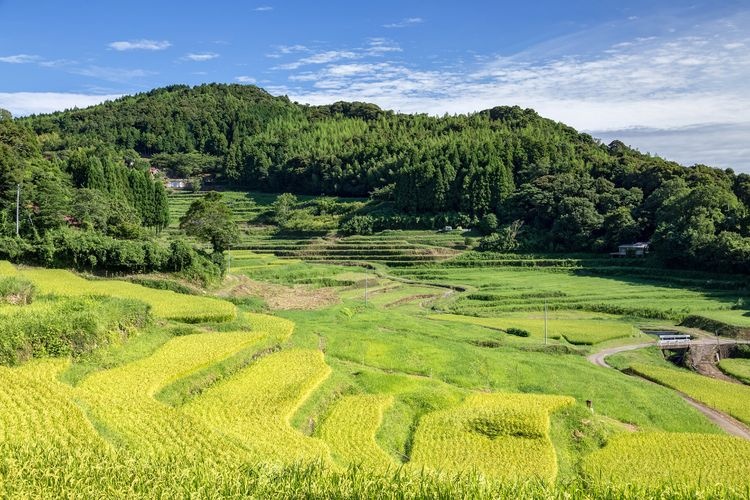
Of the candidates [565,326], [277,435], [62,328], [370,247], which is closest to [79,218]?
[370,247]

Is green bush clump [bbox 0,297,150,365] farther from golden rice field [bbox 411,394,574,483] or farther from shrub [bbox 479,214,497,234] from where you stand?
shrub [bbox 479,214,497,234]

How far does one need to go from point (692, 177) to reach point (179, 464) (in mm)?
79158

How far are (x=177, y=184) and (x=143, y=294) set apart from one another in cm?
8086

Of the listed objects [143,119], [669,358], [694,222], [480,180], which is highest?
[143,119]

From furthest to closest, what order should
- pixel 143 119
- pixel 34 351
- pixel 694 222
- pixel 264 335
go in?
pixel 143 119 < pixel 694 222 < pixel 264 335 < pixel 34 351

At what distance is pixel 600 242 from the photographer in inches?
2554

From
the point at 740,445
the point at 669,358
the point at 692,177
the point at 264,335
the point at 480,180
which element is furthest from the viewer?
the point at 480,180

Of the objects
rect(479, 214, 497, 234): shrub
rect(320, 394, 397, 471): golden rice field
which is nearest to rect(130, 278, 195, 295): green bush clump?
rect(320, 394, 397, 471): golden rice field

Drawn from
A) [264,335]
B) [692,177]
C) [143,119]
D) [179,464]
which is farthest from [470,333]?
[143,119]

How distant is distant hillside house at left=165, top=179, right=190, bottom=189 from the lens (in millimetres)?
104213

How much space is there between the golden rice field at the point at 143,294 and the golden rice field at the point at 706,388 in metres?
21.3

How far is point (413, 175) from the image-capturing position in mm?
82000

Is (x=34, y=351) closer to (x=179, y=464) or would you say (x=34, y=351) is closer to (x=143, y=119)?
(x=179, y=464)

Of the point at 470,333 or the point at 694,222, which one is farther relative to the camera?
the point at 694,222
